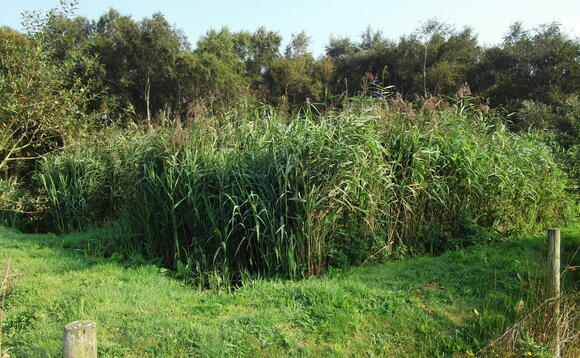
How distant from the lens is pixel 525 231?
18.5ft

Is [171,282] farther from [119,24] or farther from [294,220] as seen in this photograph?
[119,24]

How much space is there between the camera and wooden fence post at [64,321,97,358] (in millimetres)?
2107

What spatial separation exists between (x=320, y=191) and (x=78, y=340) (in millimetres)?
2774

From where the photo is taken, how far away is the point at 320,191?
4.48 metres

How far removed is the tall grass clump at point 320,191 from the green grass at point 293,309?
37 centimetres

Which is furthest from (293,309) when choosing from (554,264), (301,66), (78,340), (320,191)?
(301,66)

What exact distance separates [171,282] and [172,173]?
122 centimetres

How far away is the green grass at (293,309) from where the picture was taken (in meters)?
3.17

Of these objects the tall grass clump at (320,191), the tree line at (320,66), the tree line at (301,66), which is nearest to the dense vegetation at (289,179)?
the tall grass clump at (320,191)

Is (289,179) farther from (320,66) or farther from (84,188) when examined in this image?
(320,66)

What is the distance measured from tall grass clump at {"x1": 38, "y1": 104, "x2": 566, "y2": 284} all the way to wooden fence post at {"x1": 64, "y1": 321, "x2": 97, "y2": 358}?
2304mm

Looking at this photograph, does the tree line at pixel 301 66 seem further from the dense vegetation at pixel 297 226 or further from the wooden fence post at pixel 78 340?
the wooden fence post at pixel 78 340

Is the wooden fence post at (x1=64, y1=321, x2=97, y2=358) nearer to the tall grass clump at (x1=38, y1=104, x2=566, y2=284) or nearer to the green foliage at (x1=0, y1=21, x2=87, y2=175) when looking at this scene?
the tall grass clump at (x1=38, y1=104, x2=566, y2=284)

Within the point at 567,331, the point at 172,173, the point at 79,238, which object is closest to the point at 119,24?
the point at 79,238
